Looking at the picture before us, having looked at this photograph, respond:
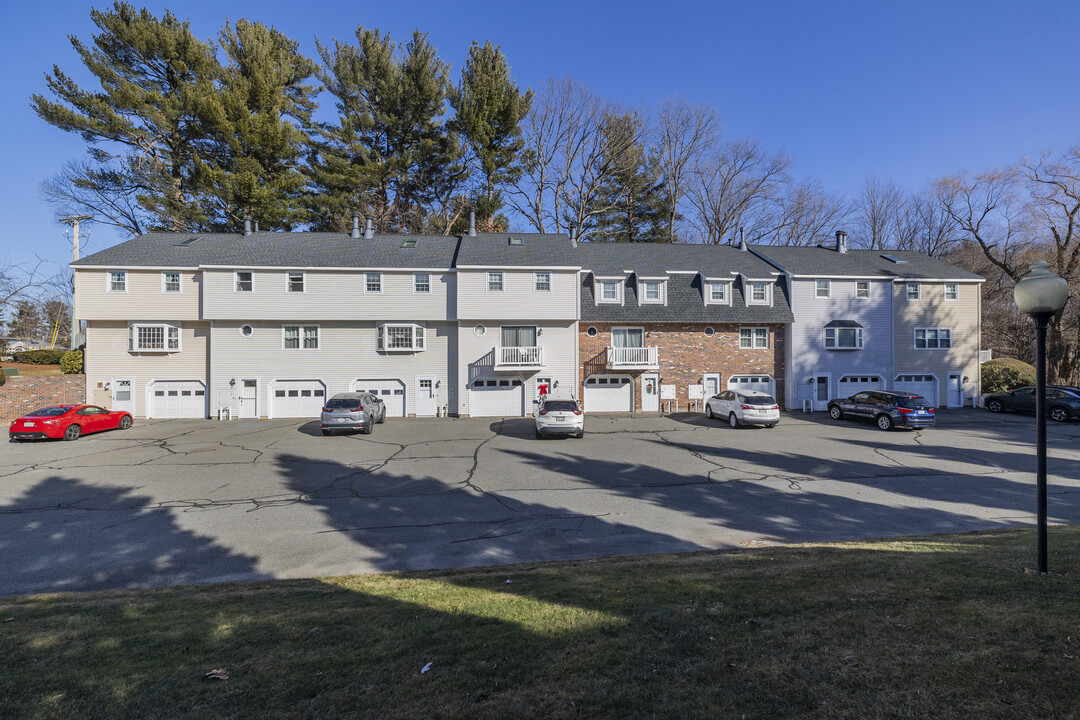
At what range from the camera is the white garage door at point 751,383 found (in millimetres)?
25953

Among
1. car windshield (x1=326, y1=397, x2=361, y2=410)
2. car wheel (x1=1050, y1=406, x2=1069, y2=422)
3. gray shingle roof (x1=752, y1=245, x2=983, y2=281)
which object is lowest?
car wheel (x1=1050, y1=406, x2=1069, y2=422)

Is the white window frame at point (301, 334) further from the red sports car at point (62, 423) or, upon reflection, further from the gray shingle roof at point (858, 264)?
the gray shingle roof at point (858, 264)

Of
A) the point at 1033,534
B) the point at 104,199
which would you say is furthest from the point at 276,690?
the point at 104,199

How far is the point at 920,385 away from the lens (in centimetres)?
2703

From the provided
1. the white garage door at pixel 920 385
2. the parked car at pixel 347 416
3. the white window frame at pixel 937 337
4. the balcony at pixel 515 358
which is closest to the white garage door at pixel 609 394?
the balcony at pixel 515 358

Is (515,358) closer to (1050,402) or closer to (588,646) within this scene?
(588,646)

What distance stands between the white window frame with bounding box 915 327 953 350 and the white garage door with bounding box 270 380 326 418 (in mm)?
32938

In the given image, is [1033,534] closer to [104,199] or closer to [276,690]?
[276,690]

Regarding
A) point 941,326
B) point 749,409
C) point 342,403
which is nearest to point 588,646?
point 342,403

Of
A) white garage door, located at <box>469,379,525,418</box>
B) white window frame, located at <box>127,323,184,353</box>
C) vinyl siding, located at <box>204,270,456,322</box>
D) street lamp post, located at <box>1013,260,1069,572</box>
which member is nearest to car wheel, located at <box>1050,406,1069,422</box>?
street lamp post, located at <box>1013,260,1069,572</box>

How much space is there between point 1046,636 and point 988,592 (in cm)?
105

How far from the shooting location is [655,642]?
3.74 m

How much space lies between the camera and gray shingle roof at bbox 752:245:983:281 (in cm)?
2716

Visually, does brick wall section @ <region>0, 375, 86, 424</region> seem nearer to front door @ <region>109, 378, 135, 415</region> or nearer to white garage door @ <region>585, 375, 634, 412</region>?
front door @ <region>109, 378, 135, 415</region>
